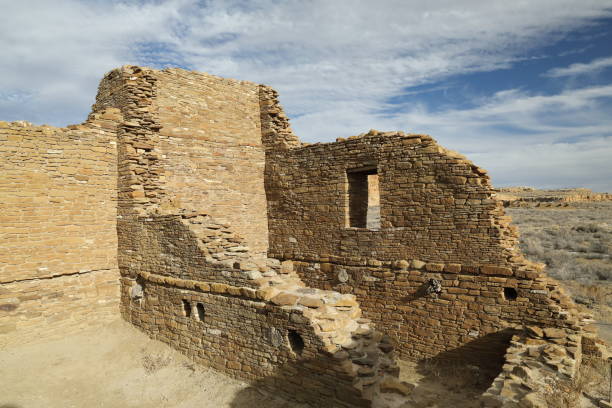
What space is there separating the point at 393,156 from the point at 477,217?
2229mm

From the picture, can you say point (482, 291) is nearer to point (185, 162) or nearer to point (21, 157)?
point (185, 162)

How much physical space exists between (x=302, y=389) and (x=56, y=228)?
620 centimetres

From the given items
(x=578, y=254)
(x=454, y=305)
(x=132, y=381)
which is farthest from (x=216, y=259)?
(x=578, y=254)

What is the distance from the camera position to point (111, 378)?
24.1 feet

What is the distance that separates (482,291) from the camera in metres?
7.49

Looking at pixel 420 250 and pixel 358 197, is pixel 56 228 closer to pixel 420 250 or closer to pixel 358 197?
pixel 358 197

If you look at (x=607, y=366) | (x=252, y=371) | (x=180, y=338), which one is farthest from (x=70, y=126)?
(x=607, y=366)

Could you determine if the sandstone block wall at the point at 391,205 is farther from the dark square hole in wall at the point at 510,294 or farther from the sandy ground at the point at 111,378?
the sandy ground at the point at 111,378

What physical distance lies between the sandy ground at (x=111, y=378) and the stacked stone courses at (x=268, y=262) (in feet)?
0.95

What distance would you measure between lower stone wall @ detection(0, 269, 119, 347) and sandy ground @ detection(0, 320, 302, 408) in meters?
0.26

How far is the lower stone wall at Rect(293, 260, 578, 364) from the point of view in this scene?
702cm

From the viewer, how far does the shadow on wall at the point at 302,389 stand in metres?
5.93

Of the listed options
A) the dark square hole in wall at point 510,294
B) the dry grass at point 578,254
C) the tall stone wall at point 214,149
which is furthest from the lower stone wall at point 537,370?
the tall stone wall at point 214,149

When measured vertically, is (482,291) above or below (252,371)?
above
